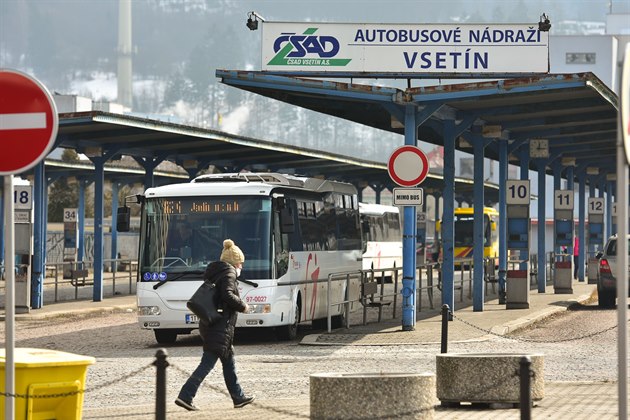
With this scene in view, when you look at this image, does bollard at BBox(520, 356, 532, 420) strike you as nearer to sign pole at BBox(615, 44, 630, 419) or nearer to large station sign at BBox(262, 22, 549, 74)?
sign pole at BBox(615, 44, 630, 419)

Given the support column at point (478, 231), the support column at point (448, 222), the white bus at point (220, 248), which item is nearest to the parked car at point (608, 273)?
the support column at point (478, 231)

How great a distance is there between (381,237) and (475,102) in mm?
28760

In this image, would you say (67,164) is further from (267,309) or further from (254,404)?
(254,404)

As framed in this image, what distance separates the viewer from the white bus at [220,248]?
2298 centimetres

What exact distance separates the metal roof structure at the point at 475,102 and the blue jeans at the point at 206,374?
11759 millimetres

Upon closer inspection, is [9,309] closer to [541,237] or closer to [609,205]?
[541,237]

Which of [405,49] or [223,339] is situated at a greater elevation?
[405,49]

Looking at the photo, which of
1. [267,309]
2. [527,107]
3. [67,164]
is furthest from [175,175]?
[267,309]

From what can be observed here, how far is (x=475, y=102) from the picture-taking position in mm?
27562

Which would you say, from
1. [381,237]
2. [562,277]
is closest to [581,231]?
[381,237]

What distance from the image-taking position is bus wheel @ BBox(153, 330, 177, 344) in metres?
23.9

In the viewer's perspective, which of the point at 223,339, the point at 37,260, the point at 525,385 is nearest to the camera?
the point at 525,385

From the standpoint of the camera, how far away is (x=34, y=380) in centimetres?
986

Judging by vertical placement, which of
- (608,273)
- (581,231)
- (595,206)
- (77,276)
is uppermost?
(595,206)
